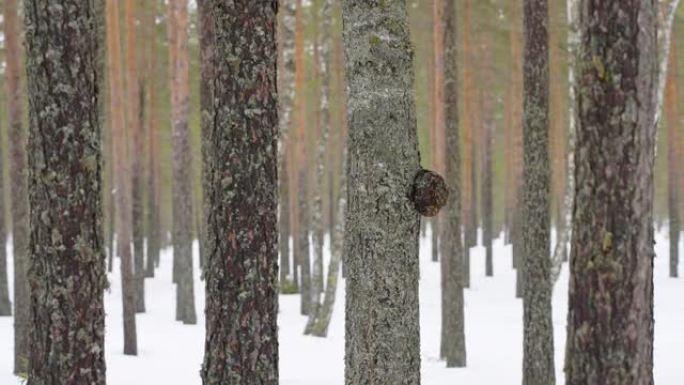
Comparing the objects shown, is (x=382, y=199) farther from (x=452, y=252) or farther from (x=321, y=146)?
(x=321, y=146)

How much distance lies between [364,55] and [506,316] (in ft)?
42.8

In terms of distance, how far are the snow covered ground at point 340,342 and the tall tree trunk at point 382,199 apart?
17.1 feet

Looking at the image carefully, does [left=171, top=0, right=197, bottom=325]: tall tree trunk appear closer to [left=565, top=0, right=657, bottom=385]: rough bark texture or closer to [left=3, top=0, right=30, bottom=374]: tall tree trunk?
[left=3, top=0, right=30, bottom=374]: tall tree trunk

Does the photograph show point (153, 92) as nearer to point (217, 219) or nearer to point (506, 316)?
point (506, 316)

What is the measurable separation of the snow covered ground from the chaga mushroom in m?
5.52

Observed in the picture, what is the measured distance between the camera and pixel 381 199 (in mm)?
4992

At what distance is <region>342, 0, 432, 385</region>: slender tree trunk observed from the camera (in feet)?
16.4

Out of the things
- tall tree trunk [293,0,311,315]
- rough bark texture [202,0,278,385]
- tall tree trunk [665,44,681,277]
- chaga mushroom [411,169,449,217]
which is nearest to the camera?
rough bark texture [202,0,278,385]

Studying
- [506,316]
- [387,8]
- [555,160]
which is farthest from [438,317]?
[387,8]

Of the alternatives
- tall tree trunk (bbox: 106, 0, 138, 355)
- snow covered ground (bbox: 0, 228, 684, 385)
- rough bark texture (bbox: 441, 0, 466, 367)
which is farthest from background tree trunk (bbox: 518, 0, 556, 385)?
tall tree trunk (bbox: 106, 0, 138, 355)

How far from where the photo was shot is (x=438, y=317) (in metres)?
17.6

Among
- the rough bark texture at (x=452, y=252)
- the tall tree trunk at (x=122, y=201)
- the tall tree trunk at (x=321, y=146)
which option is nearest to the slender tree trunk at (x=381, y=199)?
the rough bark texture at (x=452, y=252)

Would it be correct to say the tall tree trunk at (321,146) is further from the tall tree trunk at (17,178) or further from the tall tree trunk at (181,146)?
the tall tree trunk at (17,178)

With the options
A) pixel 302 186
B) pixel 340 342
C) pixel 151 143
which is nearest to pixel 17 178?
pixel 340 342
